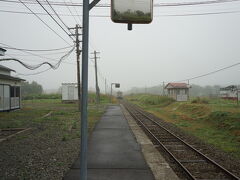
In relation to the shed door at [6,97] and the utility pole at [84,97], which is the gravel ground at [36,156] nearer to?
the utility pole at [84,97]

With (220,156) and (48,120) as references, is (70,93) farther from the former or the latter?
(220,156)

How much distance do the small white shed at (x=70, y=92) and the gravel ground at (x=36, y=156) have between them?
32.5 meters

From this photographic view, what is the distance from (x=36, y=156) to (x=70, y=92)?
37307 mm

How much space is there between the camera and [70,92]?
44.7m

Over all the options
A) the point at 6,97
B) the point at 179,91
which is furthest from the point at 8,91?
the point at 179,91

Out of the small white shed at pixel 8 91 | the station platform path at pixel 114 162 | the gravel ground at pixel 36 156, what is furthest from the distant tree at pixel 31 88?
the station platform path at pixel 114 162

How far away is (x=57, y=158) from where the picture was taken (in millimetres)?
7902

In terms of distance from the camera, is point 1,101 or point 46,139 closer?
point 46,139

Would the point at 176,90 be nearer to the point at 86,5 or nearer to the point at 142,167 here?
the point at 142,167

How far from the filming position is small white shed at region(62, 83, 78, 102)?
145 ft

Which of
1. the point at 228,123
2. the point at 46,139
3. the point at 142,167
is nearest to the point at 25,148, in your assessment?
the point at 46,139

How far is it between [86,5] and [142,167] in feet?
17.5

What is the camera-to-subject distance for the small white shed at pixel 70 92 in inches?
1736

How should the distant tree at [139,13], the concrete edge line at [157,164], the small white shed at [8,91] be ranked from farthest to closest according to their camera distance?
the small white shed at [8,91] < the concrete edge line at [157,164] < the distant tree at [139,13]
